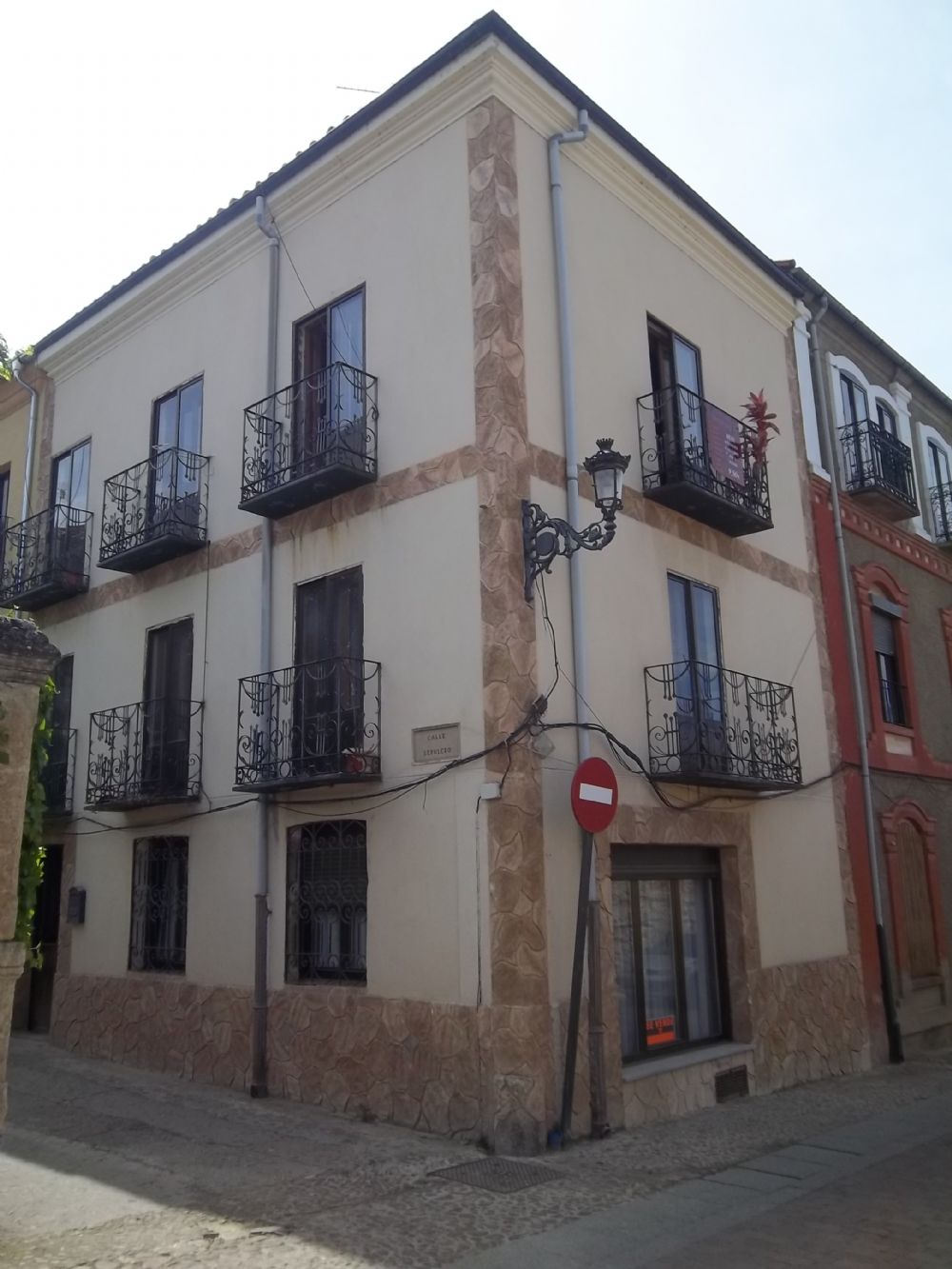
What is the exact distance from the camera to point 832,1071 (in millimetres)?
11758

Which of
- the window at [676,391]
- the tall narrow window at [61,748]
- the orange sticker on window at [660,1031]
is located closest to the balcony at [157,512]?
the tall narrow window at [61,748]

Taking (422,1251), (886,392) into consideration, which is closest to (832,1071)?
(422,1251)

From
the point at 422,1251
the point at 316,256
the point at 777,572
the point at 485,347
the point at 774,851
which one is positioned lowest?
the point at 422,1251

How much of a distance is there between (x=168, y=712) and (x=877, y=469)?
9.82m

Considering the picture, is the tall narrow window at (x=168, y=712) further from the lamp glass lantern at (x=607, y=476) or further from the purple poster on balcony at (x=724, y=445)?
the purple poster on balcony at (x=724, y=445)

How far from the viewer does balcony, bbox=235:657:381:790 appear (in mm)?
9621

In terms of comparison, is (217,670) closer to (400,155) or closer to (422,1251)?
(400,155)

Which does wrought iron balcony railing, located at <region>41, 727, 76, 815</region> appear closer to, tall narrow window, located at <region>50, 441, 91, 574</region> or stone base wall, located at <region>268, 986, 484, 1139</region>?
tall narrow window, located at <region>50, 441, 91, 574</region>

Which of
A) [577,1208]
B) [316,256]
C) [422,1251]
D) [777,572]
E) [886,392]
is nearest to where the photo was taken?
[422,1251]

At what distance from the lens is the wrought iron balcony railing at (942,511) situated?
17172mm

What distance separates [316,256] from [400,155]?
143 cm

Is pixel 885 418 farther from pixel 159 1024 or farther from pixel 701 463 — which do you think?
pixel 159 1024

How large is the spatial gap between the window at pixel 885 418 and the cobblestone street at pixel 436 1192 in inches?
383

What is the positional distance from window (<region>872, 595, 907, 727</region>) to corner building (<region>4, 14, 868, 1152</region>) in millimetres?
1778
